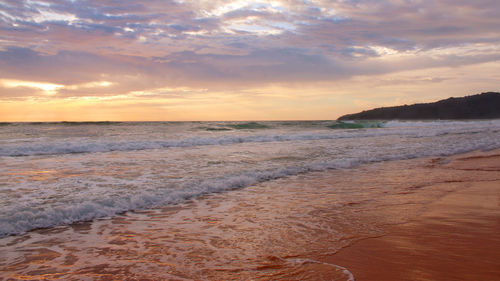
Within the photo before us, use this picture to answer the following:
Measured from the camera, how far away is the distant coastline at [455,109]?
3137 inches

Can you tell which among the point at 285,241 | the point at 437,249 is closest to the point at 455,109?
the point at 437,249

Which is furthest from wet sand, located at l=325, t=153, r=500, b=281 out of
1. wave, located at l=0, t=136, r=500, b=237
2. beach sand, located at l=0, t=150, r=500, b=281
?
wave, located at l=0, t=136, r=500, b=237

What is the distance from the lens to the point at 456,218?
4383 mm

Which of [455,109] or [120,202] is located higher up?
[455,109]

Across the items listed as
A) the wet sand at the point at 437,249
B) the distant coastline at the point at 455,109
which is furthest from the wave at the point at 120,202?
the distant coastline at the point at 455,109

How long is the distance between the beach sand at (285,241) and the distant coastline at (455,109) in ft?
283

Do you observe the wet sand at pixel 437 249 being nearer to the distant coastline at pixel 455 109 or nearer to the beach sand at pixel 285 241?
the beach sand at pixel 285 241

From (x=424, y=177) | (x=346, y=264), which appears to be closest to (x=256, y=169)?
(x=424, y=177)

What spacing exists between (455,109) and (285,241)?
309ft

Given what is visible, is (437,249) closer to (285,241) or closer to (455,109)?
(285,241)

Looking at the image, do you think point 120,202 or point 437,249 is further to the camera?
point 120,202

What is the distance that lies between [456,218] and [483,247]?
1055mm

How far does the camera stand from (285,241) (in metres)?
3.64

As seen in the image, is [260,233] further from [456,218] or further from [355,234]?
[456,218]
